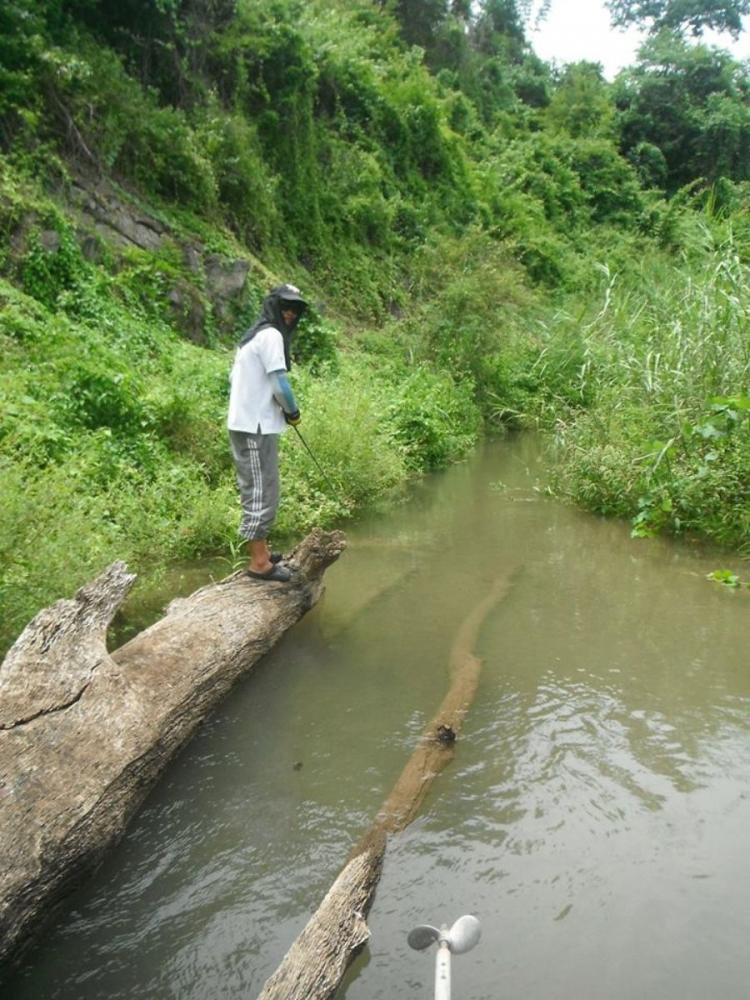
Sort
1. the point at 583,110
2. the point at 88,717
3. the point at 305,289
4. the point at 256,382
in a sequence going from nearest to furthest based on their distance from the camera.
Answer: the point at 88,717
the point at 256,382
the point at 305,289
the point at 583,110

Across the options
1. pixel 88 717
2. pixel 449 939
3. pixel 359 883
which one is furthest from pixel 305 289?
pixel 449 939

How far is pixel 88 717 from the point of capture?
3.36 metres

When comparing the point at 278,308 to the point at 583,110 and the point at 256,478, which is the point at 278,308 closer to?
the point at 256,478

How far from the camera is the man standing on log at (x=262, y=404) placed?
5.02m

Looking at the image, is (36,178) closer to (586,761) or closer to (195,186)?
(195,186)

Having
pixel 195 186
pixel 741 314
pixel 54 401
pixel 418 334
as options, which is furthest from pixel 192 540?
pixel 418 334

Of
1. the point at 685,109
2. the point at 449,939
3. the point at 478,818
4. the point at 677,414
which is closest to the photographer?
the point at 449,939

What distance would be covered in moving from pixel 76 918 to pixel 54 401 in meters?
5.04

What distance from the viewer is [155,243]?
39.3 ft

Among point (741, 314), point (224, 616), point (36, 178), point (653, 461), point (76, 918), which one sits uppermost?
point (36, 178)

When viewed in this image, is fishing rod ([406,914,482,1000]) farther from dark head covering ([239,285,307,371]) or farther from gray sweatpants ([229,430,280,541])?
dark head covering ([239,285,307,371])

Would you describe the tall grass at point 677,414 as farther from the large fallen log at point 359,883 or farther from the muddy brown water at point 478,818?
the large fallen log at point 359,883

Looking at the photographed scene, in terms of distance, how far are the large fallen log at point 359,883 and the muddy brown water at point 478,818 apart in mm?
75

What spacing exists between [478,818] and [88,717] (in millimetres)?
1678
